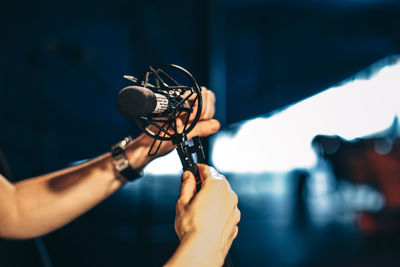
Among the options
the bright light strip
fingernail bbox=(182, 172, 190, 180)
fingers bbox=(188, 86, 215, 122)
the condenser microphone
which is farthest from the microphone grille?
the bright light strip

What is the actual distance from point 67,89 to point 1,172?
2.25 meters

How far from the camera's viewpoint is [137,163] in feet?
2.47

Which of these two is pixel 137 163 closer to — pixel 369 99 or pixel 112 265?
pixel 112 265

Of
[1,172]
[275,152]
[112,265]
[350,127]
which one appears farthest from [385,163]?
[1,172]

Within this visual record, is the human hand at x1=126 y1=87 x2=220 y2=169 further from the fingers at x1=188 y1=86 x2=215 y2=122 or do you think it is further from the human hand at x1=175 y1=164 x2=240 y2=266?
the human hand at x1=175 y1=164 x2=240 y2=266

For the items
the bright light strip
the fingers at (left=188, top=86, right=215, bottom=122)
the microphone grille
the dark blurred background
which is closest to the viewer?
the microphone grille

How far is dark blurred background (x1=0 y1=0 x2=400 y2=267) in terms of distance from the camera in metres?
2.41

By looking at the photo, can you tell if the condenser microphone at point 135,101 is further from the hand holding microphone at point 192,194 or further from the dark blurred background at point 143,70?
the dark blurred background at point 143,70

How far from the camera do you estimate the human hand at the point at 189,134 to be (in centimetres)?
67

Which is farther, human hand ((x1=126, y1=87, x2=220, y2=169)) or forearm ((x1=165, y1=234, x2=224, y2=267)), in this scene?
human hand ((x1=126, y1=87, x2=220, y2=169))

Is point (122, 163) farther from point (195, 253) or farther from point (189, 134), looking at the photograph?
point (195, 253)

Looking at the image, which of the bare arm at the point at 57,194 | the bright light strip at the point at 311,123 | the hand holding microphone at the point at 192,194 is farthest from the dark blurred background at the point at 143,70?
the hand holding microphone at the point at 192,194

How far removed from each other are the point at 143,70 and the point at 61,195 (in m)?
1.54

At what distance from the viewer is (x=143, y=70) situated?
2.18 metres
